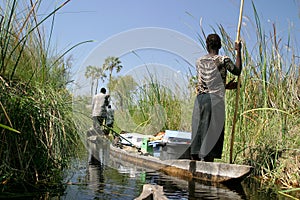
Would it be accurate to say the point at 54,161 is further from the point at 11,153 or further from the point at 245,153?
the point at 245,153

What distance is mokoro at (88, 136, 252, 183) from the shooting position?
158 inches

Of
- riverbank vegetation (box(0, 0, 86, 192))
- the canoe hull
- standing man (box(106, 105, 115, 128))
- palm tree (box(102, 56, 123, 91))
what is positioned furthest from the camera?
standing man (box(106, 105, 115, 128))

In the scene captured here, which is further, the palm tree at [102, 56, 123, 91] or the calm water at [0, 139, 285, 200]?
the palm tree at [102, 56, 123, 91]

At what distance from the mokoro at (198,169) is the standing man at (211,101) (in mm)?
202

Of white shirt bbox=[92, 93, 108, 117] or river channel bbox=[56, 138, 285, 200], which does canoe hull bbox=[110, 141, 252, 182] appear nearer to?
river channel bbox=[56, 138, 285, 200]

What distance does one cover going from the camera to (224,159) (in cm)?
516

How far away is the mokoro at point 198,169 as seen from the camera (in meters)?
4.02

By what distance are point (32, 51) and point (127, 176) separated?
6.02ft

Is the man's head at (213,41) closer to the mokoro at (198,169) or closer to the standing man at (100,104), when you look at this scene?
the mokoro at (198,169)

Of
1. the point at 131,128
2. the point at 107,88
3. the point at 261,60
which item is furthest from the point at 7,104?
the point at 107,88

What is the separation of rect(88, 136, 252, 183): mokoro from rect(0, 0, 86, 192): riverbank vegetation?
1.42 meters

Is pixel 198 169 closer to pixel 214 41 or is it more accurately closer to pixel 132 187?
pixel 132 187

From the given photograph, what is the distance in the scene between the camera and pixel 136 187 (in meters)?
3.85

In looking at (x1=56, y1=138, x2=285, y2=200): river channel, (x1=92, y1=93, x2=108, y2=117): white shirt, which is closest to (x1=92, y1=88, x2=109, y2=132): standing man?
(x1=92, y1=93, x2=108, y2=117): white shirt
